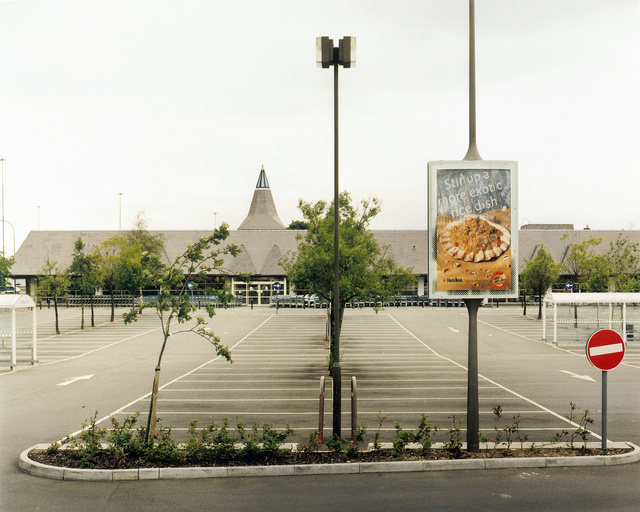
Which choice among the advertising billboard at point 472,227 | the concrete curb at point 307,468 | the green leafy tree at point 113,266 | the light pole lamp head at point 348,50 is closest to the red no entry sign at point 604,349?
the concrete curb at point 307,468

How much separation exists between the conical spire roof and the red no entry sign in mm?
79668

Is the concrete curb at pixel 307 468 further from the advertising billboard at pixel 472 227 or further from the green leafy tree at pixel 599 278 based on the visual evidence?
the green leafy tree at pixel 599 278

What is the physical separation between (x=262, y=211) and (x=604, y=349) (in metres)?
81.6

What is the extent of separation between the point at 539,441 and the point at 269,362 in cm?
1327

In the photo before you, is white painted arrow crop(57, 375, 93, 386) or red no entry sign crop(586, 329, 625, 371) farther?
white painted arrow crop(57, 375, 93, 386)

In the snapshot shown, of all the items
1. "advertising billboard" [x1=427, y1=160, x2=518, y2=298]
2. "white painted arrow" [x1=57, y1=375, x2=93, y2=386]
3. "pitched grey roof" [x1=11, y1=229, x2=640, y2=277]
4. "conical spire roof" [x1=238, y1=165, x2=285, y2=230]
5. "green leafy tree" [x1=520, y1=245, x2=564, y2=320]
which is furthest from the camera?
"conical spire roof" [x1=238, y1=165, x2=285, y2=230]

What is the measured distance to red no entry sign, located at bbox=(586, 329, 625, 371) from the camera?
379 inches

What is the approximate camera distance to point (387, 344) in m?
28.5

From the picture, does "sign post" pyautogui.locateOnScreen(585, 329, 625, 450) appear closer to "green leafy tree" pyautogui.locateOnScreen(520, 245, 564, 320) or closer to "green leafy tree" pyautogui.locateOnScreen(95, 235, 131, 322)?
"green leafy tree" pyautogui.locateOnScreen(520, 245, 564, 320)

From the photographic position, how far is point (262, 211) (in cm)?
8969

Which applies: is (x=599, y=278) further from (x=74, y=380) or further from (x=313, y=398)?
(x=74, y=380)

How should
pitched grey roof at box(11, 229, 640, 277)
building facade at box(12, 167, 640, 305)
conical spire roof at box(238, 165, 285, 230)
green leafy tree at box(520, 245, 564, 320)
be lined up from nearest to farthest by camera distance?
1. green leafy tree at box(520, 245, 564, 320)
2. building facade at box(12, 167, 640, 305)
3. pitched grey roof at box(11, 229, 640, 277)
4. conical spire roof at box(238, 165, 285, 230)

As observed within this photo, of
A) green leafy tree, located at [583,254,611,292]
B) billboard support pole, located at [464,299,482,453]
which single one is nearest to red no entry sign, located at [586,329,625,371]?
billboard support pole, located at [464,299,482,453]

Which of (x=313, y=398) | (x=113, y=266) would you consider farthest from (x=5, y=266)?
(x=313, y=398)
